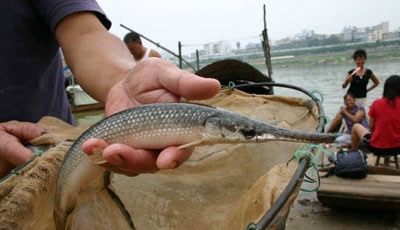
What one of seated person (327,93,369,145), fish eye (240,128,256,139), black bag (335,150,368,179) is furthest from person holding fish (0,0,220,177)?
seated person (327,93,369,145)

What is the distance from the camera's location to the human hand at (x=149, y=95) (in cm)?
154

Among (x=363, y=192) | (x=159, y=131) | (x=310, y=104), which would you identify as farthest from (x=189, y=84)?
(x=363, y=192)

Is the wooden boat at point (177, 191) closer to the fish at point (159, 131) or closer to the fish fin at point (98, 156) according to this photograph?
the fish at point (159, 131)

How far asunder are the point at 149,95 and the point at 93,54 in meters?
0.53

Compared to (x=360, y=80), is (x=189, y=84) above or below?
above

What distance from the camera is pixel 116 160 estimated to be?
1.55 metres

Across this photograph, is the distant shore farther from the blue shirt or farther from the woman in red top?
the blue shirt

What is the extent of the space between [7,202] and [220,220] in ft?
3.99

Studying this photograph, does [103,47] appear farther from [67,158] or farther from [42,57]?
[67,158]

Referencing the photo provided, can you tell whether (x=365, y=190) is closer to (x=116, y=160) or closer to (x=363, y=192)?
(x=363, y=192)

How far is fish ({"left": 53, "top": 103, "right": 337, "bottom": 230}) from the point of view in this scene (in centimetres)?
165

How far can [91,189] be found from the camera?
2.03m

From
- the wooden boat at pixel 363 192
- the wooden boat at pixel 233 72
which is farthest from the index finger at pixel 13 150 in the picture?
the wooden boat at pixel 233 72

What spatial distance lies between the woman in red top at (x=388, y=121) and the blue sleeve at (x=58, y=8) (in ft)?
18.0
